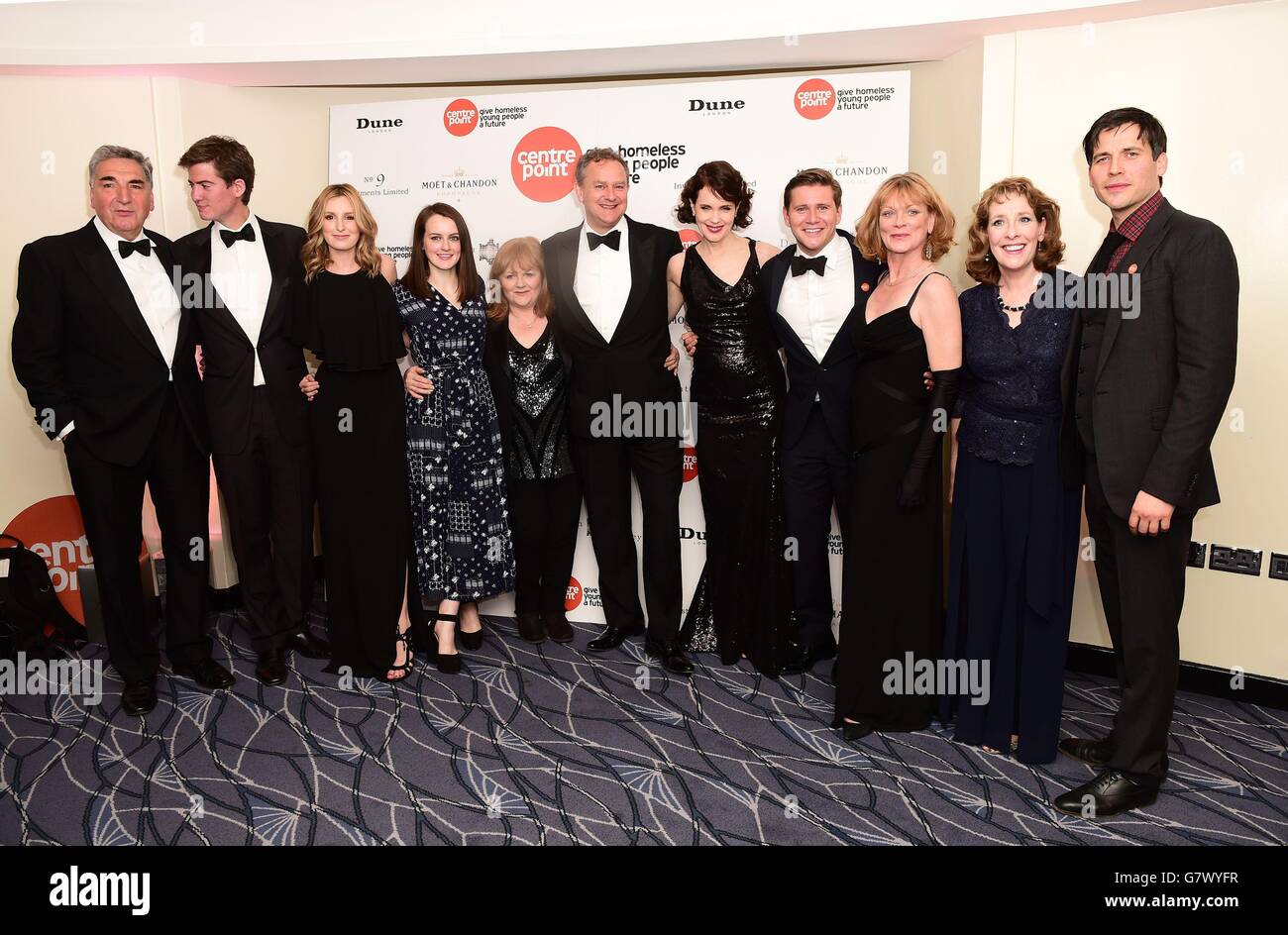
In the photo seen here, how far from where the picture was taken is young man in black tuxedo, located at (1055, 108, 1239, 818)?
2510 mm

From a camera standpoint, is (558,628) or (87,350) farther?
(558,628)

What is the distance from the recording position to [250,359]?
11.7 ft

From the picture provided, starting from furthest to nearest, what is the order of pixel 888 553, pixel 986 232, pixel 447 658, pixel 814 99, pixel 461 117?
pixel 461 117 < pixel 814 99 < pixel 447 658 < pixel 888 553 < pixel 986 232

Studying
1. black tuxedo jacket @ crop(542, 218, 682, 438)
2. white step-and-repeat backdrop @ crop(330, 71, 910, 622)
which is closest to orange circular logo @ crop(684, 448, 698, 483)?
white step-and-repeat backdrop @ crop(330, 71, 910, 622)

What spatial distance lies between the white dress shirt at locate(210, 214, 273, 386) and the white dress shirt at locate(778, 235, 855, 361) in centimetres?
203

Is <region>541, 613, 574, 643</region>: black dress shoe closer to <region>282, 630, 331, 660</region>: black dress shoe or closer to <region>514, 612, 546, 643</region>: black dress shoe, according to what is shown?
<region>514, 612, 546, 643</region>: black dress shoe

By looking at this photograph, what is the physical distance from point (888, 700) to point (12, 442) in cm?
398

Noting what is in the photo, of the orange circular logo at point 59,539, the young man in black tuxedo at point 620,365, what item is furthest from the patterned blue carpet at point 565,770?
the orange circular logo at point 59,539

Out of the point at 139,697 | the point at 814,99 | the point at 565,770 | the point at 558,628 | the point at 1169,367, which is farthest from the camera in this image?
the point at 558,628

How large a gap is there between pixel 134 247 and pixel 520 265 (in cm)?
143

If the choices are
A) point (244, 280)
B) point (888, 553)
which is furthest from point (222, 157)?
point (888, 553)

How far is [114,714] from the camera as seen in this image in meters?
3.46

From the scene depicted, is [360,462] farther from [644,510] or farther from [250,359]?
[644,510]

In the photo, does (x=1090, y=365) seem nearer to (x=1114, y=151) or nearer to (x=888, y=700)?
(x=1114, y=151)
